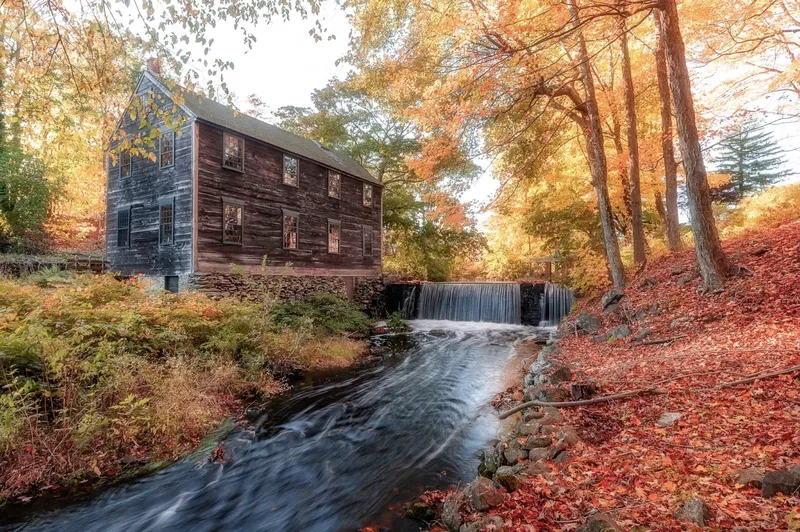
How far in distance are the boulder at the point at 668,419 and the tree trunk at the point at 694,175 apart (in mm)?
4984

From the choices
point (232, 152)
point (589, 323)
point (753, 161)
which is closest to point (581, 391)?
point (589, 323)

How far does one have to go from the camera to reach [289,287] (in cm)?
1645

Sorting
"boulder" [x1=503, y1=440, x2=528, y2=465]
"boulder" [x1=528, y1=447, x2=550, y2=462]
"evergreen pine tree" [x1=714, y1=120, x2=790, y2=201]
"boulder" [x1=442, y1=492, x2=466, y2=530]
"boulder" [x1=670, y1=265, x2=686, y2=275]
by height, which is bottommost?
"boulder" [x1=442, y1=492, x2=466, y2=530]

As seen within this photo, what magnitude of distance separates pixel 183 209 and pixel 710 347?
48.3ft

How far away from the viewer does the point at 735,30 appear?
11133 millimetres

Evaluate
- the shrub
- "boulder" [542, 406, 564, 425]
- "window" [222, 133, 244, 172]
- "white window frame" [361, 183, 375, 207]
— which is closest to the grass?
the shrub

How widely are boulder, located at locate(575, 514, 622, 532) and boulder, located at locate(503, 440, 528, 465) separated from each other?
1.64 m

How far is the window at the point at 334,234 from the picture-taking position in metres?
18.6

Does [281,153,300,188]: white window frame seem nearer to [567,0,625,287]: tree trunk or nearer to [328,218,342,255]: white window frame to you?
[328,218,342,255]: white window frame

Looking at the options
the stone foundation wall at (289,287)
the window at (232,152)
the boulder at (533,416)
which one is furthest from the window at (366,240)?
the boulder at (533,416)

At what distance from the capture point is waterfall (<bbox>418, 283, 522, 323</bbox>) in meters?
18.3

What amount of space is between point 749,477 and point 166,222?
52.7 ft

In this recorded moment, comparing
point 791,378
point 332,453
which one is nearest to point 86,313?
point 332,453

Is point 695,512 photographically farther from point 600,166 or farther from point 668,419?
point 600,166
